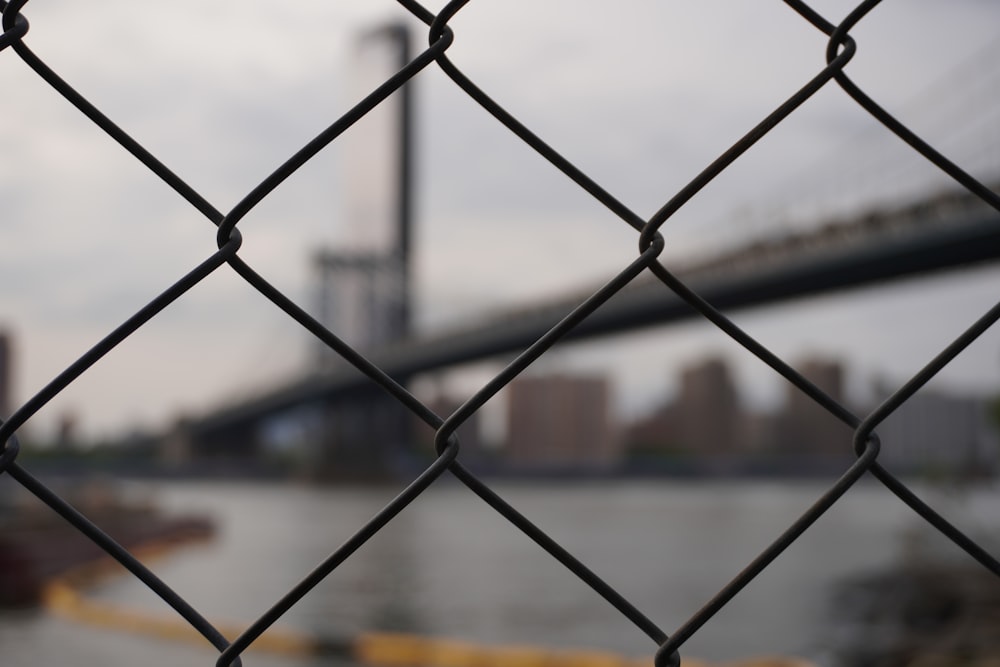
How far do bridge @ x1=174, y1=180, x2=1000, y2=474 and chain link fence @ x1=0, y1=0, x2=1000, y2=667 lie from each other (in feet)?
25.1

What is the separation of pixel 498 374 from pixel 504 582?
28.2ft

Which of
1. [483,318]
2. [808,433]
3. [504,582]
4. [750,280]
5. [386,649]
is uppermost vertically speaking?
[808,433]

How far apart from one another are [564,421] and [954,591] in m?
35.3

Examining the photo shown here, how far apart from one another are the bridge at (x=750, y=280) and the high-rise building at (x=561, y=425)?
1490cm

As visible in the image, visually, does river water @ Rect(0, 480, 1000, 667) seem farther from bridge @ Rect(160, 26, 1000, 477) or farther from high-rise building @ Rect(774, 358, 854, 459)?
high-rise building @ Rect(774, 358, 854, 459)

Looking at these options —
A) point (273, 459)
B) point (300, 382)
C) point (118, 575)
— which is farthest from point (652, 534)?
point (273, 459)

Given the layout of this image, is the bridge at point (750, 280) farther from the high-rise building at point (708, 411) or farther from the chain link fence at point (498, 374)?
the high-rise building at point (708, 411)

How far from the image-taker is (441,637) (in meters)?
5.95

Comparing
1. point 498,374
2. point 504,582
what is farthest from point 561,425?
point 498,374

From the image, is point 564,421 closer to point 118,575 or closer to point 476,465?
point 476,465

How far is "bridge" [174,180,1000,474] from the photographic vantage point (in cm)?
1291

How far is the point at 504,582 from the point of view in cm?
885

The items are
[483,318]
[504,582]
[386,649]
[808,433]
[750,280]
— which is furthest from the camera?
[808,433]

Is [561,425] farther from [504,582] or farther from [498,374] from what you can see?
[498,374]
